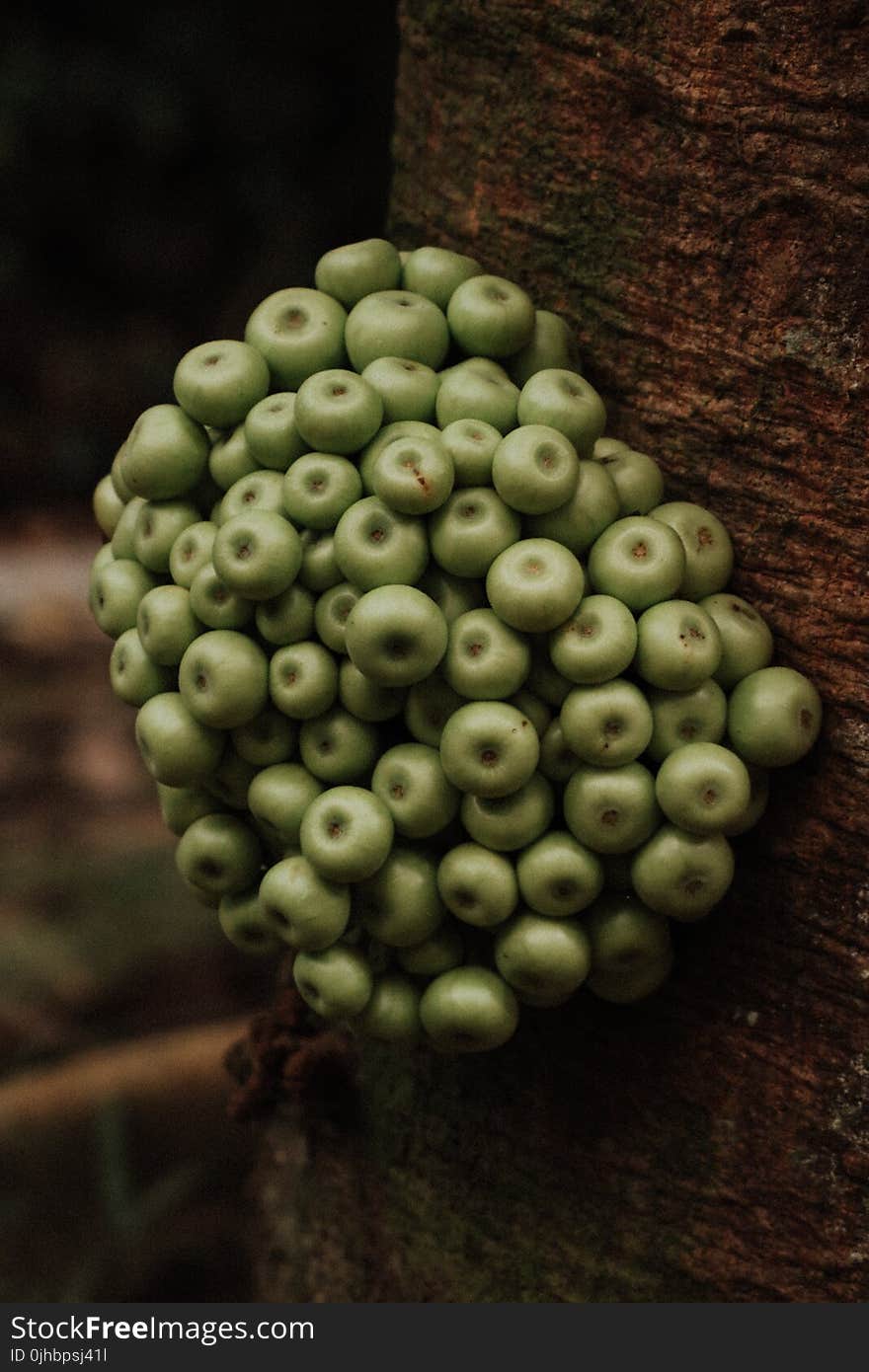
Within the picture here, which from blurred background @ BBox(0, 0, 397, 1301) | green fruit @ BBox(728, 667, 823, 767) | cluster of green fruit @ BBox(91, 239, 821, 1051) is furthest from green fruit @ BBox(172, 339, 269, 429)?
blurred background @ BBox(0, 0, 397, 1301)

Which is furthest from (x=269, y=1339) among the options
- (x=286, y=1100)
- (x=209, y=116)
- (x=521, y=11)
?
(x=209, y=116)

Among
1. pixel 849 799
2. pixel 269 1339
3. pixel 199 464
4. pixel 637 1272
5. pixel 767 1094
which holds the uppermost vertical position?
pixel 199 464

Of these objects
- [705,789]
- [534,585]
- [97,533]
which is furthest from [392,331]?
[97,533]

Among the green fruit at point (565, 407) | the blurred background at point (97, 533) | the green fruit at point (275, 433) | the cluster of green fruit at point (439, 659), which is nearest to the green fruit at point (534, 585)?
the cluster of green fruit at point (439, 659)

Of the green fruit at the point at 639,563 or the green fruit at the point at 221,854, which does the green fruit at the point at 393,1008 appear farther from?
the green fruit at the point at 639,563

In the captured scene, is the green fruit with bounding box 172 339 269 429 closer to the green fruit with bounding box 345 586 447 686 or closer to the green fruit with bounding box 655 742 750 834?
the green fruit with bounding box 345 586 447 686

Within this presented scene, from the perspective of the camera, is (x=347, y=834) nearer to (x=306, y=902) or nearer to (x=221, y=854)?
(x=306, y=902)

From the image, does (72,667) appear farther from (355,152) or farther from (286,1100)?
(286,1100)
